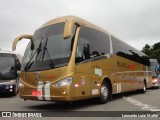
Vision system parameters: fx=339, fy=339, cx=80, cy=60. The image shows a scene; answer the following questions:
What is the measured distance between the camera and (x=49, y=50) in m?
11.8

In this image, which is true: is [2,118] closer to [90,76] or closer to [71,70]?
[71,70]

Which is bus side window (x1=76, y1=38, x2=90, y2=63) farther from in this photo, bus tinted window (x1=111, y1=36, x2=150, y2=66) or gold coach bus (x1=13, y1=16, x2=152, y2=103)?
bus tinted window (x1=111, y1=36, x2=150, y2=66)

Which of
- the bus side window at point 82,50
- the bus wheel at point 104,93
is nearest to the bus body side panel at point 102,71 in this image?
the bus wheel at point 104,93

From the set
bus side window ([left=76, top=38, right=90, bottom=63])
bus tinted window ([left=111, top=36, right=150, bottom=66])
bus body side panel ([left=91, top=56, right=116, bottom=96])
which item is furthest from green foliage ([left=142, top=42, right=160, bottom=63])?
bus side window ([left=76, top=38, right=90, bottom=63])

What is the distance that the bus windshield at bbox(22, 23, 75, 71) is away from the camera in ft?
37.5

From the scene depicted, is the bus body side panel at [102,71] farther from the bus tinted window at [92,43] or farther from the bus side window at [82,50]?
the bus side window at [82,50]

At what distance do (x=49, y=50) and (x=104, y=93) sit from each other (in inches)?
137

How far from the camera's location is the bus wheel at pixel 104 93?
44.9 ft

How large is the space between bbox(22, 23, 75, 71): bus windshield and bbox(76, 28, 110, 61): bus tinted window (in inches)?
23.7

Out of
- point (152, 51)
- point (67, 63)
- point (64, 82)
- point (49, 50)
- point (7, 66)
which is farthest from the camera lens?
point (152, 51)

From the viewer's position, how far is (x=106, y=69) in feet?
47.3

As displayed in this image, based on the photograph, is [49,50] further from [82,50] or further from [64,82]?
[64,82]

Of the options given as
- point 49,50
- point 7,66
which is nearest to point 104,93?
point 49,50

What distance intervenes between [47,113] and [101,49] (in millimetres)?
4395
